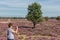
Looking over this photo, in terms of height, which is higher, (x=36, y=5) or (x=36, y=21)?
(x=36, y=5)

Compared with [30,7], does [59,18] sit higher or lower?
lower

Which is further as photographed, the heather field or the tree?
the tree

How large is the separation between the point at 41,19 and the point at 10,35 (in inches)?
2047

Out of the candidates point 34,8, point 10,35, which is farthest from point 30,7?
point 10,35

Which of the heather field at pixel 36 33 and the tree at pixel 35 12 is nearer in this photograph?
the heather field at pixel 36 33

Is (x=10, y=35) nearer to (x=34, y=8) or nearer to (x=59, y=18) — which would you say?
(x=34, y=8)

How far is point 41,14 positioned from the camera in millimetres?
67562

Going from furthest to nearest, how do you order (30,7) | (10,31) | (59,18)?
(59,18) → (30,7) → (10,31)

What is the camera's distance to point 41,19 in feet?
220

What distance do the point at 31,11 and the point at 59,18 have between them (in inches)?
2261

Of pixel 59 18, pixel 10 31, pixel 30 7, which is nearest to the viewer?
pixel 10 31

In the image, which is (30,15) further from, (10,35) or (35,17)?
(10,35)

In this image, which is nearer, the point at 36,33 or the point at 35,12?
the point at 36,33

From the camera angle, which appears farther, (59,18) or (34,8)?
(59,18)
